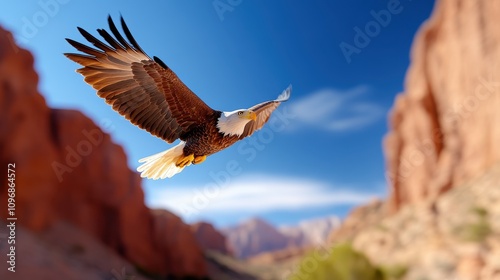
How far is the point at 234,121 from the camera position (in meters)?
1.96

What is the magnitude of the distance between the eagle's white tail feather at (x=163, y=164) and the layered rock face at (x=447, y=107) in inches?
1381

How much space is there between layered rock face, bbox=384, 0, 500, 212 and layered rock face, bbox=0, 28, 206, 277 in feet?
85.4

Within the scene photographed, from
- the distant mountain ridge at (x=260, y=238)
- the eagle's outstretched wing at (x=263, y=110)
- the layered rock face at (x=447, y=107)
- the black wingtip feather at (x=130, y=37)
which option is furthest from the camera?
the distant mountain ridge at (x=260, y=238)

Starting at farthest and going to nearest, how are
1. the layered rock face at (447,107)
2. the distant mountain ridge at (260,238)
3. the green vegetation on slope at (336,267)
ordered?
the distant mountain ridge at (260,238) → the layered rock face at (447,107) → the green vegetation on slope at (336,267)

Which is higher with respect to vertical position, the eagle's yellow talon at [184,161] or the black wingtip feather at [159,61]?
the black wingtip feather at [159,61]

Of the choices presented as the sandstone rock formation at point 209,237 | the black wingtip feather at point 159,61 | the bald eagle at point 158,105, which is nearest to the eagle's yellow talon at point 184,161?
the bald eagle at point 158,105

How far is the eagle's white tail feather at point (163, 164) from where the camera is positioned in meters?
2.05

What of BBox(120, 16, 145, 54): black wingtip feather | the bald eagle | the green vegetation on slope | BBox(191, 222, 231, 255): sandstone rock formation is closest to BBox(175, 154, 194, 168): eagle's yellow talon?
the bald eagle

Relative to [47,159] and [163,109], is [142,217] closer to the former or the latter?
[47,159]

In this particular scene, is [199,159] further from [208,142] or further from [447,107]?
[447,107]

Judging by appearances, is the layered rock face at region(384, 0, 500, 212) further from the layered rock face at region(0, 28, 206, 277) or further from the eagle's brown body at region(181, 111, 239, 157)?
the eagle's brown body at region(181, 111, 239, 157)

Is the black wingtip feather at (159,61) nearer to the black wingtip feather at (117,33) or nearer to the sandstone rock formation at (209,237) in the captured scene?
the black wingtip feather at (117,33)

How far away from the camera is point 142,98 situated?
2.35 m

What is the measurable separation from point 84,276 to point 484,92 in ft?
117
